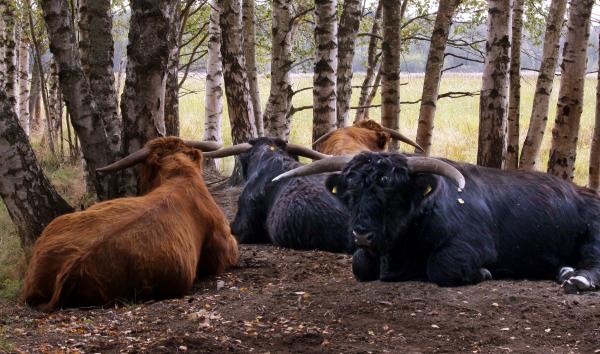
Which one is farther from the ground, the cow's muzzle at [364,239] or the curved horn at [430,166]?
the curved horn at [430,166]

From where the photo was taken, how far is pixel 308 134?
3147cm

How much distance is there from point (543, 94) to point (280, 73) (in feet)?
13.5

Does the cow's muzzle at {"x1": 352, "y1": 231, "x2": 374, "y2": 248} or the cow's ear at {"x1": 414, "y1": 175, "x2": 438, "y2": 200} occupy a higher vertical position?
the cow's ear at {"x1": 414, "y1": 175, "x2": 438, "y2": 200}

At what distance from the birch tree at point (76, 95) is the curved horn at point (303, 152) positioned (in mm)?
2199

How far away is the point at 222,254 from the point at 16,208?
2.07 meters

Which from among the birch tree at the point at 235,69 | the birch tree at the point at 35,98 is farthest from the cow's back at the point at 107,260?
the birch tree at the point at 35,98

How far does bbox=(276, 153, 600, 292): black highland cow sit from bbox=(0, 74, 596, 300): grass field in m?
3.33

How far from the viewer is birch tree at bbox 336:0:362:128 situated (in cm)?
1258

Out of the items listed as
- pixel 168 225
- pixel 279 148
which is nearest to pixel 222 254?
pixel 168 225

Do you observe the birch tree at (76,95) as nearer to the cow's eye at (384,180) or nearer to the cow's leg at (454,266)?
the cow's eye at (384,180)

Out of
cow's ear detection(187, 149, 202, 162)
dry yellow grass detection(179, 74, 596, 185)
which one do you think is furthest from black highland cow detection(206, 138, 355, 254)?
dry yellow grass detection(179, 74, 596, 185)

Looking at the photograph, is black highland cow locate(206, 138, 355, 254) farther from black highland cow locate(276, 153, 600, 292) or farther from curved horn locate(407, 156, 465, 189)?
curved horn locate(407, 156, 465, 189)

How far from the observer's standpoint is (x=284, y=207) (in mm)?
9477

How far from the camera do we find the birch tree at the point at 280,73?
1338 centimetres
